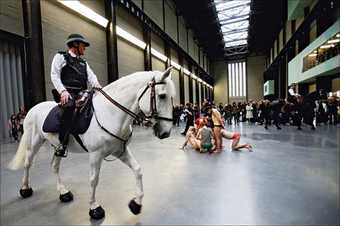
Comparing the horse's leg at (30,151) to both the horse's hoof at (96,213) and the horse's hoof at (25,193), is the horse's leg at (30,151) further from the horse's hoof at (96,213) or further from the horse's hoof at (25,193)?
the horse's hoof at (96,213)

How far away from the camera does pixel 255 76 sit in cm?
3616

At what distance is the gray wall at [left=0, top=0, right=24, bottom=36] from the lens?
212 inches

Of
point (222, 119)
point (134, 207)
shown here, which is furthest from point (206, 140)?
point (134, 207)

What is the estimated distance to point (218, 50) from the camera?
3378 centimetres

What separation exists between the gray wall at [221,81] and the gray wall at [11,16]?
35.6m

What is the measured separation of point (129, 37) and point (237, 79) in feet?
97.3

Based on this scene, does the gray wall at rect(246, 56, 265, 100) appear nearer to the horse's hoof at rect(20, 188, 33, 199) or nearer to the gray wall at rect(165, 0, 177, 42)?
the gray wall at rect(165, 0, 177, 42)

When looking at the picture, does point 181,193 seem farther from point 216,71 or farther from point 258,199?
point 216,71

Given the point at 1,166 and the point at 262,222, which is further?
the point at 1,166

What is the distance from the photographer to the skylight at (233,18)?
60.2ft

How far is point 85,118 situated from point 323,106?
883 cm

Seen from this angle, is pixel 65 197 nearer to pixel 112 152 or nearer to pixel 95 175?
pixel 95 175

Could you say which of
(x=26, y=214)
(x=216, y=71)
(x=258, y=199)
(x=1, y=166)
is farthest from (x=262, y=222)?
(x=216, y=71)

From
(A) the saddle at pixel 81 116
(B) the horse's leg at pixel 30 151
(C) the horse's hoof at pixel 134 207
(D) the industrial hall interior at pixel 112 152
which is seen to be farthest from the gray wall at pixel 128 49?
(C) the horse's hoof at pixel 134 207
